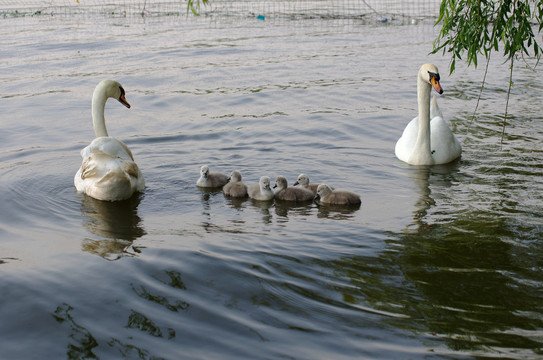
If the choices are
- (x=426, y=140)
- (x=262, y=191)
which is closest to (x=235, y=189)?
(x=262, y=191)

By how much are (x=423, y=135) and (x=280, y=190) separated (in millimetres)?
3112

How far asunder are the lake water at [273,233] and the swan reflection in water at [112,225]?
35 mm

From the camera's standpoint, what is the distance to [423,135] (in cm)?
1050

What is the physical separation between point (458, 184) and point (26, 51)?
1740 cm

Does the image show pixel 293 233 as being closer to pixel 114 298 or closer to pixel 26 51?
pixel 114 298

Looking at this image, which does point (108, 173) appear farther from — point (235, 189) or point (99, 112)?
point (235, 189)

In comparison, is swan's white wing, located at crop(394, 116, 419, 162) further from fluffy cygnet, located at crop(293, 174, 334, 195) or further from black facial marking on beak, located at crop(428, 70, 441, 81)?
fluffy cygnet, located at crop(293, 174, 334, 195)

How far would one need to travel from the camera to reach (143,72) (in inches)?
742

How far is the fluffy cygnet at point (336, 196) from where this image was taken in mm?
8164

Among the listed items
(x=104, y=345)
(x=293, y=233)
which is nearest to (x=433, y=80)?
(x=293, y=233)

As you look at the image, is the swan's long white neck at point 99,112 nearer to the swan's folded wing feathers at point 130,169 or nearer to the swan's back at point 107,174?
the swan's back at point 107,174

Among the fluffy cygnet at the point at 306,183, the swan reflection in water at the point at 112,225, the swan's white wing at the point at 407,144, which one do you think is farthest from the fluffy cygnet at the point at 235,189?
the swan's white wing at the point at 407,144

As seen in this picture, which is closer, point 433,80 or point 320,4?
point 433,80

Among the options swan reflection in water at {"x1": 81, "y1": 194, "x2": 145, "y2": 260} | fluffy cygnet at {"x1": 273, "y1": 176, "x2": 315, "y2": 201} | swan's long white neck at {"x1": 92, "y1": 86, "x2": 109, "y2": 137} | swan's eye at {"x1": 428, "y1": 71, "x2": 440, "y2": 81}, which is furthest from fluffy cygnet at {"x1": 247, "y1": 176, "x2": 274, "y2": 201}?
swan's eye at {"x1": 428, "y1": 71, "x2": 440, "y2": 81}
